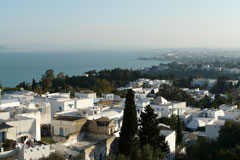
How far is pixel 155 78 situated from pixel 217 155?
53685mm

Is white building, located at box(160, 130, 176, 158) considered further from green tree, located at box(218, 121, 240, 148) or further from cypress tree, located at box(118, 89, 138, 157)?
cypress tree, located at box(118, 89, 138, 157)

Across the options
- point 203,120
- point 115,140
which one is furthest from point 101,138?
point 203,120

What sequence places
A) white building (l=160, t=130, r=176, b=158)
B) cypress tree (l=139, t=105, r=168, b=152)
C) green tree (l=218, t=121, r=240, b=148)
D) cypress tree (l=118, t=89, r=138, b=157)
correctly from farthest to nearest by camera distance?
1. white building (l=160, t=130, r=176, b=158)
2. cypress tree (l=139, t=105, r=168, b=152)
3. green tree (l=218, t=121, r=240, b=148)
4. cypress tree (l=118, t=89, r=138, b=157)

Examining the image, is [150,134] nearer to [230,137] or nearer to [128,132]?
[128,132]

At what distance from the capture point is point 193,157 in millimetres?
13242

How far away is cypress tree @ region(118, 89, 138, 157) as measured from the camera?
540 inches

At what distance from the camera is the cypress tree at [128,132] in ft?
45.0

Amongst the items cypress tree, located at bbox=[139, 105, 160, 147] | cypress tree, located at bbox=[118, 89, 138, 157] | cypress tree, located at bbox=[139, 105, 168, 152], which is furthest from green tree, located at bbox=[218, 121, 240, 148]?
cypress tree, located at bbox=[118, 89, 138, 157]

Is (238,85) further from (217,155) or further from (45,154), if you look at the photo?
(45,154)

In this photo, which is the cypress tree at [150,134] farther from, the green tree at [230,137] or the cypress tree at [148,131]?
the green tree at [230,137]

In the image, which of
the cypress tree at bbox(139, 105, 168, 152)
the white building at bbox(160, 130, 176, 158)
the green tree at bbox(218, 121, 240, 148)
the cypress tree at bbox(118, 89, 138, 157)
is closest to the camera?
the cypress tree at bbox(118, 89, 138, 157)

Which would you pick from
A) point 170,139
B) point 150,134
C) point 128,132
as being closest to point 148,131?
point 150,134

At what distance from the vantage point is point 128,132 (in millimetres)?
13930

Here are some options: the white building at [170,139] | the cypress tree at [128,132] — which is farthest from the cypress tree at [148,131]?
the white building at [170,139]
